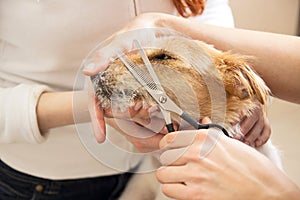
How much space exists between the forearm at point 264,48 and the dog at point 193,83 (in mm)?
94

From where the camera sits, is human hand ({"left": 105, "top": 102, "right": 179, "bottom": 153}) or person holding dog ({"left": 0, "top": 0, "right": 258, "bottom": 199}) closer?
human hand ({"left": 105, "top": 102, "right": 179, "bottom": 153})

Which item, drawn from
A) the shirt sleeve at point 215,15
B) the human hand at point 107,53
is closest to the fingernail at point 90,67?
the human hand at point 107,53

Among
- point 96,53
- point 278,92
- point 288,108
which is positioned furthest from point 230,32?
point 288,108

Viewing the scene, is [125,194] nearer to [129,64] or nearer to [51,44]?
[51,44]

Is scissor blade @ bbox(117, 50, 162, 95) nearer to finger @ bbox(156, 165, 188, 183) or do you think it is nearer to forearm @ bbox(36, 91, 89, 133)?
finger @ bbox(156, 165, 188, 183)

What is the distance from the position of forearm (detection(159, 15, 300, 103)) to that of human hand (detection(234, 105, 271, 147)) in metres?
0.08

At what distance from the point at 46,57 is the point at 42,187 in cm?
27

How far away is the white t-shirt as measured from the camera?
31.2 inches

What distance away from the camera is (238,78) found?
0.61 meters

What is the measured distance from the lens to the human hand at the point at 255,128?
0.67 metres

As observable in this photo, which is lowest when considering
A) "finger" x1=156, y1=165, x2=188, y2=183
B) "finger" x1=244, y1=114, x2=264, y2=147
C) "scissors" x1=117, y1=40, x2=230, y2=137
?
"finger" x1=244, y1=114, x2=264, y2=147

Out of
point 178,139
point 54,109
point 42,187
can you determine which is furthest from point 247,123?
point 42,187

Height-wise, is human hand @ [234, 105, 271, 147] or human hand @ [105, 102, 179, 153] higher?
human hand @ [105, 102, 179, 153]

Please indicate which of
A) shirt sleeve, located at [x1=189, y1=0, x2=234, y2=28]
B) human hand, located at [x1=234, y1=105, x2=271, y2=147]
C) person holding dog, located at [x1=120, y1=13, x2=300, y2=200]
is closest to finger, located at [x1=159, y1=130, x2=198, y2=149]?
person holding dog, located at [x1=120, y1=13, x2=300, y2=200]
